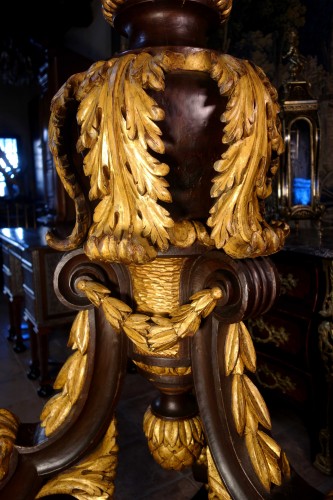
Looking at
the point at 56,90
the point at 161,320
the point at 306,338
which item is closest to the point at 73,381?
the point at 161,320

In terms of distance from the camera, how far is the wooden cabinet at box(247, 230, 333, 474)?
1465 mm

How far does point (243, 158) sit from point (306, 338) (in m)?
1.29

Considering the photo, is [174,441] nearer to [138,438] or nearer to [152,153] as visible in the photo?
[152,153]

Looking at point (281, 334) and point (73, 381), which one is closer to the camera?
point (73, 381)

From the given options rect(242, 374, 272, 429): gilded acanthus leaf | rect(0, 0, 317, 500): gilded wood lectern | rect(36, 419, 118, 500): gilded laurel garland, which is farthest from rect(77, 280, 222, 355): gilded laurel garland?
rect(36, 419, 118, 500): gilded laurel garland

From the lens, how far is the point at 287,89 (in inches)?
71.7

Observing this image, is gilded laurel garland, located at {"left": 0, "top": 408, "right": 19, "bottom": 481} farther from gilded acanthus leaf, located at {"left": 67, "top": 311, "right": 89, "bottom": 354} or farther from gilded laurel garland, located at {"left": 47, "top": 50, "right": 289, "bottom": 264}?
gilded laurel garland, located at {"left": 47, "top": 50, "right": 289, "bottom": 264}

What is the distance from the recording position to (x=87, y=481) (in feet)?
1.91

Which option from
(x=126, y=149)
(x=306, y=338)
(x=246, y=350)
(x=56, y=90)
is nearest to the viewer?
(x=126, y=149)

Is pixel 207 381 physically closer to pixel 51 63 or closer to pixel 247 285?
pixel 247 285

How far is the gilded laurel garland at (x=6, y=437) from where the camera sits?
54cm

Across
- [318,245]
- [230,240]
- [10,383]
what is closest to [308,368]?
[318,245]

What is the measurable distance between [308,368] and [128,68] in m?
1.44

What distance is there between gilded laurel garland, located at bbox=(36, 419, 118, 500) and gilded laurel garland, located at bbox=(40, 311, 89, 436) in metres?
0.06
